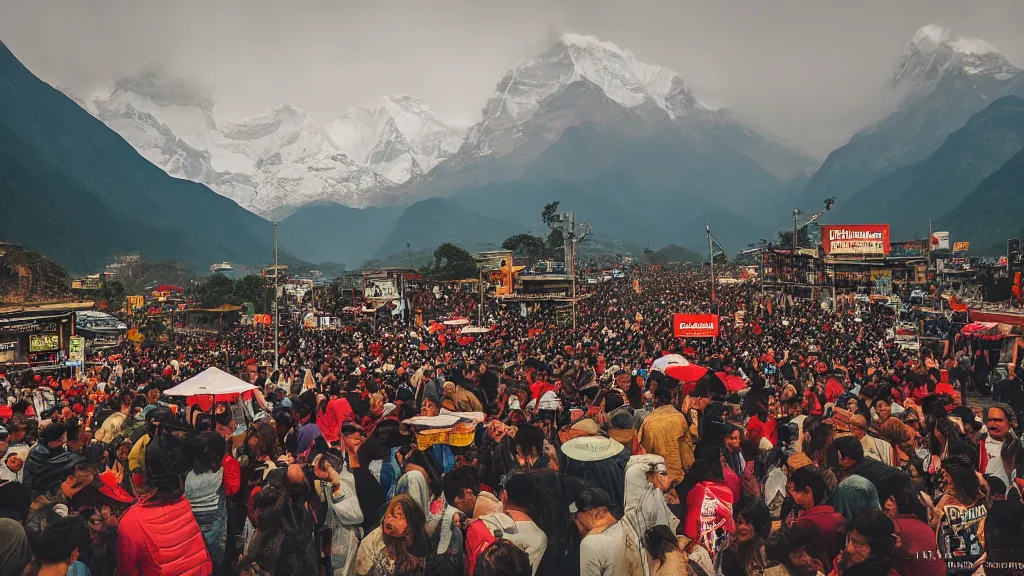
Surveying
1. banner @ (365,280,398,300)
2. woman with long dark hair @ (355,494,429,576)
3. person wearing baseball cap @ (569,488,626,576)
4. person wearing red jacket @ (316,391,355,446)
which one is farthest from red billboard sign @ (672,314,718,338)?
banner @ (365,280,398,300)

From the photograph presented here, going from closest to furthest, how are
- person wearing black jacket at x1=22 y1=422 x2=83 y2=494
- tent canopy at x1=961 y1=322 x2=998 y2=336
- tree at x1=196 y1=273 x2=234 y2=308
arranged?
person wearing black jacket at x1=22 y1=422 x2=83 y2=494
tent canopy at x1=961 y1=322 x2=998 y2=336
tree at x1=196 y1=273 x2=234 y2=308

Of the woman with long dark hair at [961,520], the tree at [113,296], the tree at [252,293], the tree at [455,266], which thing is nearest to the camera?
the woman with long dark hair at [961,520]

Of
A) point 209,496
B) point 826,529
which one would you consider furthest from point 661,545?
point 209,496

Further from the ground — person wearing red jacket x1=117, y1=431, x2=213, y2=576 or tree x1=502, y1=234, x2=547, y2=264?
tree x1=502, y1=234, x2=547, y2=264

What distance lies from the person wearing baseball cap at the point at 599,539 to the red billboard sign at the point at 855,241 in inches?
2486

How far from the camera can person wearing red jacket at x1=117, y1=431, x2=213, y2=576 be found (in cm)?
388

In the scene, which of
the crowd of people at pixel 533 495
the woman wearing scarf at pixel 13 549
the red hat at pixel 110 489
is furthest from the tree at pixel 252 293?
the woman wearing scarf at pixel 13 549

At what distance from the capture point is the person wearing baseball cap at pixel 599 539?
375cm

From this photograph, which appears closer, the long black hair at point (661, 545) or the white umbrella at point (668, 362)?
the long black hair at point (661, 545)

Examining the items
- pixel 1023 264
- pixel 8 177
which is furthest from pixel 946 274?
pixel 8 177

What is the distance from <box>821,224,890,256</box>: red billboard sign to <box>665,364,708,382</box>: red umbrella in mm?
55567

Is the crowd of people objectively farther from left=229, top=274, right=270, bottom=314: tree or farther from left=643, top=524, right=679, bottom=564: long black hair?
left=229, top=274, right=270, bottom=314: tree

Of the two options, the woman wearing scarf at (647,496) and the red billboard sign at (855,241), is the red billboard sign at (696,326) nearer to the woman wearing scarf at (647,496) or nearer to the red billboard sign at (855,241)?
the woman wearing scarf at (647,496)

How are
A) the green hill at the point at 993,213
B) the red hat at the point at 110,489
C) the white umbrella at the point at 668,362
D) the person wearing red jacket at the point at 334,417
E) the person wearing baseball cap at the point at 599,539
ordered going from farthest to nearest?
the green hill at the point at 993,213, the white umbrella at the point at 668,362, the person wearing red jacket at the point at 334,417, the red hat at the point at 110,489, the person wearing baseball cap at the point at 599,539
